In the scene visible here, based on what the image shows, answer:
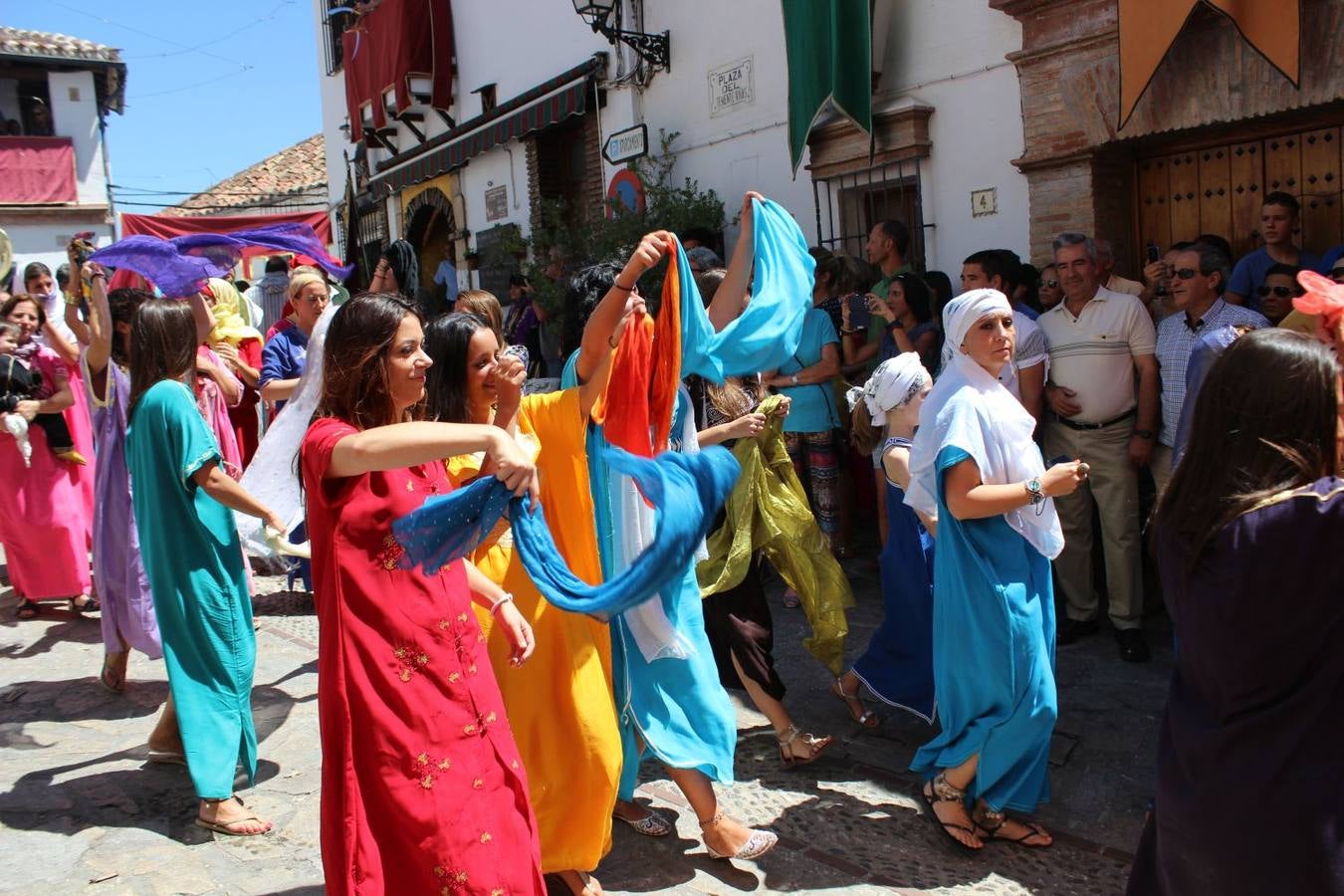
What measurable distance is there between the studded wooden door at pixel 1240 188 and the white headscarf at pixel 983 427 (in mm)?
3354

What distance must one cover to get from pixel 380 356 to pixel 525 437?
760mm

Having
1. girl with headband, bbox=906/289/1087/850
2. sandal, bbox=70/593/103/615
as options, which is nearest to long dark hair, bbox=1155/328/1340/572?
girl with headband, bbox=906/289/1087/850

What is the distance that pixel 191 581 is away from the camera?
382 centimetres

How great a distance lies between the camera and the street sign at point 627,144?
9.89 m

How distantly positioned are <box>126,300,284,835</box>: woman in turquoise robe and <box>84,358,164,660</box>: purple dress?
1.31 m

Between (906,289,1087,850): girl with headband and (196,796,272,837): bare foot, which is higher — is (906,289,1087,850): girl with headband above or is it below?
above

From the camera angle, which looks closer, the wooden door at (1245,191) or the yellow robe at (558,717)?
the yellow robe at (558,717)

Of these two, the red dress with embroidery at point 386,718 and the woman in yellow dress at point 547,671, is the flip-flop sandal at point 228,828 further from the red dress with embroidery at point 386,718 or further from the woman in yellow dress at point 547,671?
the red dress with embroidery at point 386,718

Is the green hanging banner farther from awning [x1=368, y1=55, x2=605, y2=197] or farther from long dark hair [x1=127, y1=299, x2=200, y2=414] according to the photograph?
long dark hair [x1=127, y1=299, x2=200, y2=414]

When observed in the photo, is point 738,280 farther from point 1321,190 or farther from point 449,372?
point 1321,190

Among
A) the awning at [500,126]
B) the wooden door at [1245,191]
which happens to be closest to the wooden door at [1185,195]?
the wooden door at [1245,191]

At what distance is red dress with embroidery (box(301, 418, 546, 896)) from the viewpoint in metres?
2.27

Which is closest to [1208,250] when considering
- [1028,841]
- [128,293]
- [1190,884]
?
[1028,841]

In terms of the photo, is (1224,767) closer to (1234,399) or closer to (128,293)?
(1234,399)
